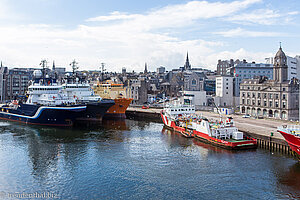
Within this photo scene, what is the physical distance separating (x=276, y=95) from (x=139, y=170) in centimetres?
3546

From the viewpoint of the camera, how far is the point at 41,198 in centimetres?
2019

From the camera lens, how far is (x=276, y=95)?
167 ft

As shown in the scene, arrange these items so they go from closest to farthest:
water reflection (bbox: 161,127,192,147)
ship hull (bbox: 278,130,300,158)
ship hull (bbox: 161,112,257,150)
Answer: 1. ship hull (bbox: 278,130,300,158)
2. ship hull (bbox: 161,112,257,150)
3. water reflection (bbox: 161,127,192,147)

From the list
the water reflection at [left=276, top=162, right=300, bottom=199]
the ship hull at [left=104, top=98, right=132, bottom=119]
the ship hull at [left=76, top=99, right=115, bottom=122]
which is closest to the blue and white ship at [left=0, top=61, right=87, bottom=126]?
the ship hull at [left=76, top=99, right=115, bottom=122]

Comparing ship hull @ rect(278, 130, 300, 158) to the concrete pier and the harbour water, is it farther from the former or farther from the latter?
the concrete pier

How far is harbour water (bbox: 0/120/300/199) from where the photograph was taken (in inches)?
833

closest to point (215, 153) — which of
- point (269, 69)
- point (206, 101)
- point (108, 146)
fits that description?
point (108, 146)

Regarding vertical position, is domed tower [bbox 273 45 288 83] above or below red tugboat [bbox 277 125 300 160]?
above

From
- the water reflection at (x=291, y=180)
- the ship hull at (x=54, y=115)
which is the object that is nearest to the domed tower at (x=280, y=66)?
the water reflection at (x=291, y=180)

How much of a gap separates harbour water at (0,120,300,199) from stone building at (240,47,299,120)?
21.5 m

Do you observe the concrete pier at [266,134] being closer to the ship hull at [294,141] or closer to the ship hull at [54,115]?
the ship hull at [294,141]

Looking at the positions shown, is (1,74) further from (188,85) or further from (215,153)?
(215,153)

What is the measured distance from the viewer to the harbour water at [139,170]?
2116 cm

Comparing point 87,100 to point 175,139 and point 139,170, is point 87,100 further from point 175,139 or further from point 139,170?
point 139,170
